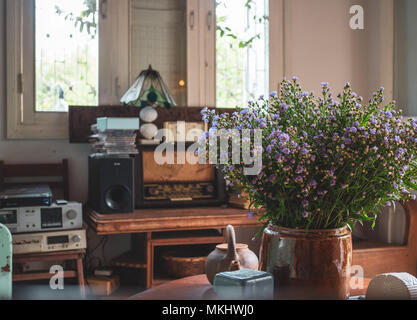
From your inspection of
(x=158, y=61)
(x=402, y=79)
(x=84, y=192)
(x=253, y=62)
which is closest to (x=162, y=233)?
(x=84, y=192)

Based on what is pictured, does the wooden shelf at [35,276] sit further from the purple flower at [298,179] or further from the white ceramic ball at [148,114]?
the purple flower at [298,179]

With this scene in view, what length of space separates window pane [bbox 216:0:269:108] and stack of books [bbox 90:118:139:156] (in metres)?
0.84

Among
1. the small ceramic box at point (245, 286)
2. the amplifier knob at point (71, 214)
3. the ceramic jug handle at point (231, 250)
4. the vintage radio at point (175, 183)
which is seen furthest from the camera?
the vintage radio at point (175, 183)

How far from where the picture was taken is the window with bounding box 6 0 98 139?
2.76 metres

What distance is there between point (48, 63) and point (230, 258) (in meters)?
2.14

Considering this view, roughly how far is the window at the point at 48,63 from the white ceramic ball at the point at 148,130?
15.6 inches

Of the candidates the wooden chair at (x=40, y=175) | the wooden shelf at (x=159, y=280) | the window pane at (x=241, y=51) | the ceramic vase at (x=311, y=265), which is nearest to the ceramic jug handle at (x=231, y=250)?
the ceramic vase at (x=311, y=265)

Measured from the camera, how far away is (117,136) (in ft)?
8.13

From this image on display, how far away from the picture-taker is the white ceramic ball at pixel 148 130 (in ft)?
8.98

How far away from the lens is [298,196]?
39.4 inches

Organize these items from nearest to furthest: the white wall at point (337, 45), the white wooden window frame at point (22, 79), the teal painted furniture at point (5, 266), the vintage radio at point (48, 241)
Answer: the teal painted furniture at point (5, 266) < the vintage radio at point (48, 241) < the white wooden window frame at point (22, 79) < the white wall at point (337, 45)

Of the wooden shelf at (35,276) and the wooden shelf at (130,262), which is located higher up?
the wooden shelf at (130,262)

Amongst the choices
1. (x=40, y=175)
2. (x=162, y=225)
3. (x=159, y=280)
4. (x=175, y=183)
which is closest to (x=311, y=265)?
(x=162, y=225)

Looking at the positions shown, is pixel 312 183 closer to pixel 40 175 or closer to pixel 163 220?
pixel 163 220
